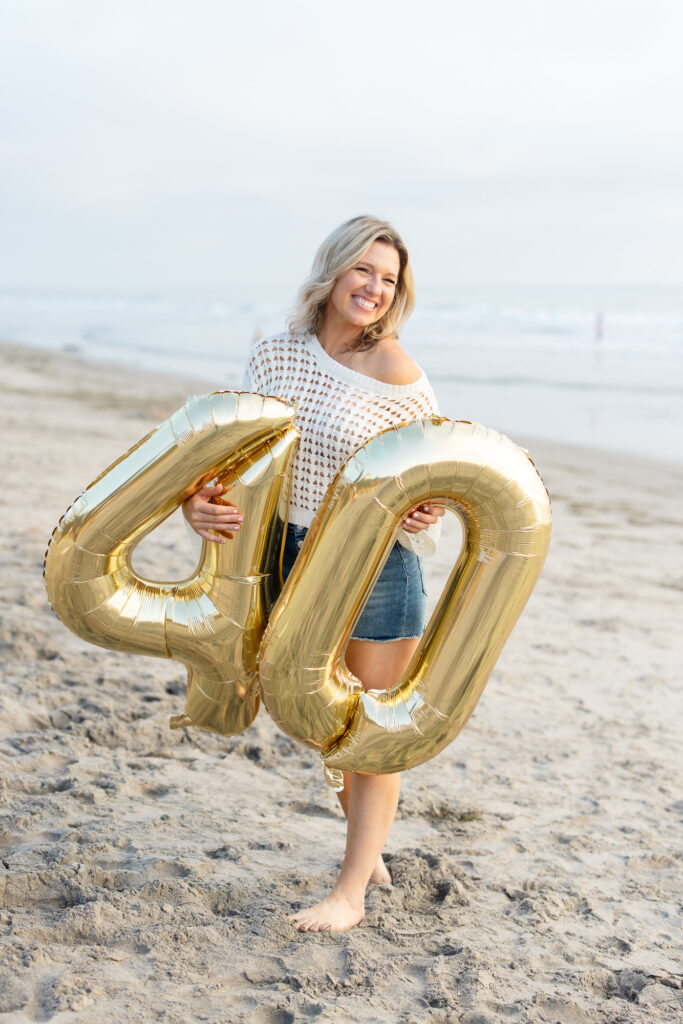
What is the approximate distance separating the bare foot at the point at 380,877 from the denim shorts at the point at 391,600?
2.64 feet

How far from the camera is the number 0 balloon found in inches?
92.5

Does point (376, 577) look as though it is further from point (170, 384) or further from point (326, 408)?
point (170, 384)

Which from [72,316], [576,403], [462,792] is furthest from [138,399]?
[72,316]

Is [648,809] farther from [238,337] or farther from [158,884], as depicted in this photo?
[238,337]

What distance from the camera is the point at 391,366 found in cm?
255

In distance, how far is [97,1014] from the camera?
86.6 inches

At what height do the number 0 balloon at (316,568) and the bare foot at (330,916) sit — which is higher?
the number 0 balloon at (316,568)

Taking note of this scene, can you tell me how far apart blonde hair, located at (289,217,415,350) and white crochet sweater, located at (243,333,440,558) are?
75mm

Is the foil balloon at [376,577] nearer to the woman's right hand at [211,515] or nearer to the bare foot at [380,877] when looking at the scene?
the woman's right hand at [211,515]

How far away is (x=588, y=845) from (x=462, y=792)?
1.74ft

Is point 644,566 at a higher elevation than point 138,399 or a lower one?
higher

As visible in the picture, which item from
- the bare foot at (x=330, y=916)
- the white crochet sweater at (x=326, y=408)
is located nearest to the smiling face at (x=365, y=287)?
the white crochet sweater at (x=326, y=408)

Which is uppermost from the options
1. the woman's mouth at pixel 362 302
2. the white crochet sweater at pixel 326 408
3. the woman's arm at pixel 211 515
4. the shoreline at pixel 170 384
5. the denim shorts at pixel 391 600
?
the woman's mouth at pixel 362 302

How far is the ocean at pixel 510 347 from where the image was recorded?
548 inches
